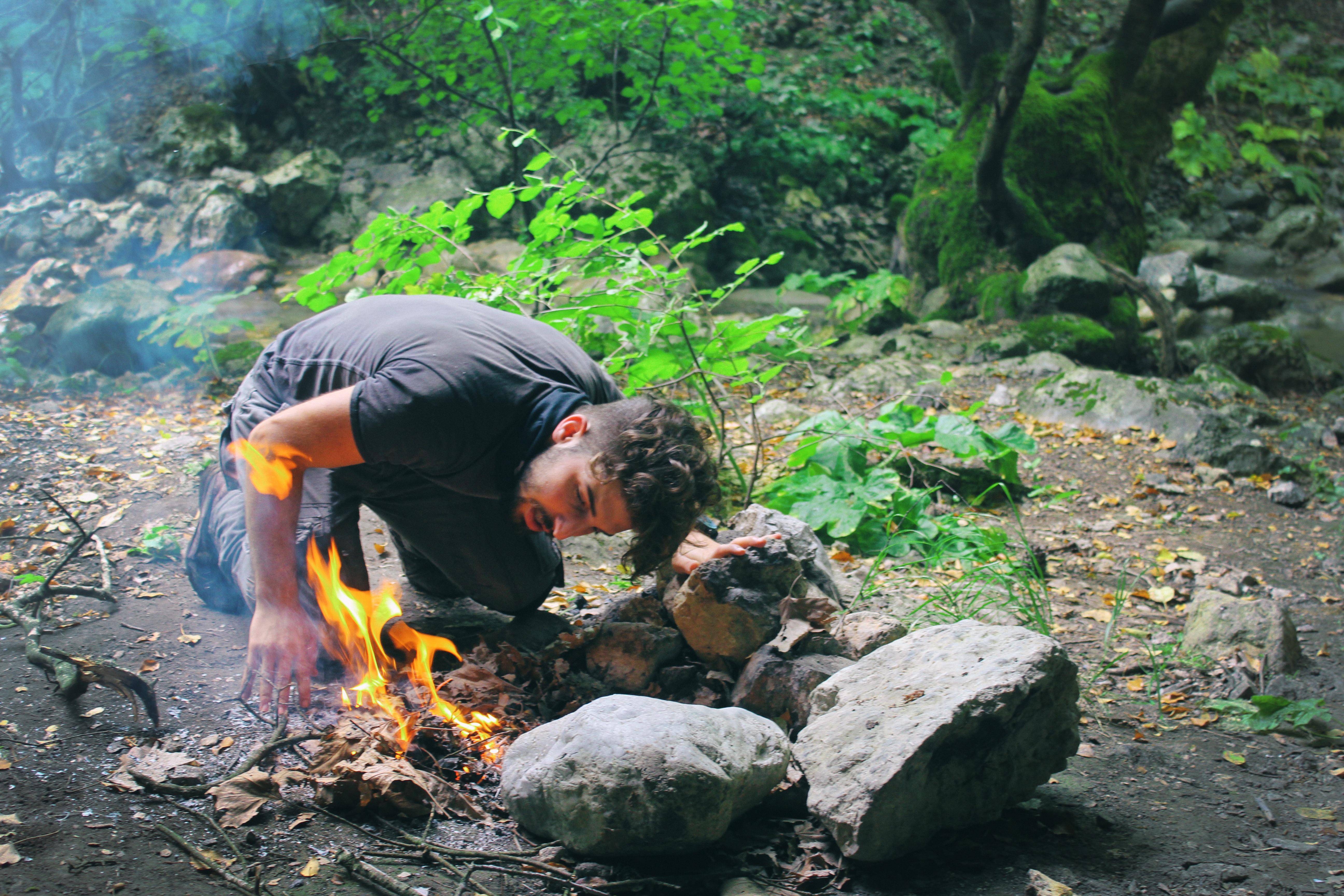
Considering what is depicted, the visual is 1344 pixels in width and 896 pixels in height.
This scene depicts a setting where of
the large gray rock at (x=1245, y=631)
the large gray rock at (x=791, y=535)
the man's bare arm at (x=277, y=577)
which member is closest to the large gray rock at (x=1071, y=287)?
the large gray rock at (x=1245, y=631)

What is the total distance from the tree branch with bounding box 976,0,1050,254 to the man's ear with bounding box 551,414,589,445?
5767mm

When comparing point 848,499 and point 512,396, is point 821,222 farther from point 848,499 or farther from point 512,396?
point 512,396

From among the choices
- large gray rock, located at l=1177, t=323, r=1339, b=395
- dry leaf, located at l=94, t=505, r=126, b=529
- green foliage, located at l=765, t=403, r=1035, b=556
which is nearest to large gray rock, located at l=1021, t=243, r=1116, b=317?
large gray rock, located at l=1177, t=323, r=1339, b=395

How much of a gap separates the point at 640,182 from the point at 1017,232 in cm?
394

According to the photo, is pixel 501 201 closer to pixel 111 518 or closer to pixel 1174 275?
pixel 111 518

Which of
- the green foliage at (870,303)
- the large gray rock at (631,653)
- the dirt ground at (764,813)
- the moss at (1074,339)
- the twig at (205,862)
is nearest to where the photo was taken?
the twig at (205,862)

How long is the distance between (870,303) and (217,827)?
19.3 ft

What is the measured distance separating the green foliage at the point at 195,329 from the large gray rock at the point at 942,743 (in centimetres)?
468

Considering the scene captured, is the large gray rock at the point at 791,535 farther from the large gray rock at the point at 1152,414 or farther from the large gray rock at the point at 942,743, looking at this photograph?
the large gray rock at the point at 1152,414

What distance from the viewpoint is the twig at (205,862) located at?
146 cm

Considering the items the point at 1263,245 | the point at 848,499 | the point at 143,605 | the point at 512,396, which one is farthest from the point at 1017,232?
the point at 143,605

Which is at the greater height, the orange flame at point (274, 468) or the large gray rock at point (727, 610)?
the orange flame at point (274, 468)

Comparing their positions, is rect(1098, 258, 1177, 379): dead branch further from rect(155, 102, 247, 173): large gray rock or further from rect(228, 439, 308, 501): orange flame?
rect(155, 102, 247, 173): large gray rock

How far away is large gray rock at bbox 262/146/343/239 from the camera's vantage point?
29.3 ft
